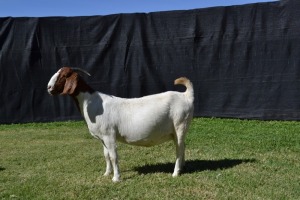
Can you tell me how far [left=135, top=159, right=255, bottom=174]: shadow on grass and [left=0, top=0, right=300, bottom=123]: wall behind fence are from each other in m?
3.40

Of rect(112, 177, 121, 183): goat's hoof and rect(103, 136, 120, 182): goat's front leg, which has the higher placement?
rect(103, 136, 120, 182): goat's front leg

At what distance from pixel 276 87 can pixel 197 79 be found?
157 cm

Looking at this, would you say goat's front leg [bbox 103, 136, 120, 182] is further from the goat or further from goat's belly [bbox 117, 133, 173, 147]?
goat's belly [bbox 117, 133, 173, 147]

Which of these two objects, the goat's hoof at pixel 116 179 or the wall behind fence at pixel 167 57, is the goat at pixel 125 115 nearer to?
the goat's hoof at pixel 116 179

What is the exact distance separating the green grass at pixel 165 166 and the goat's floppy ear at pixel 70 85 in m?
1.06

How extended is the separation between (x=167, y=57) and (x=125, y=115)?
184 inches

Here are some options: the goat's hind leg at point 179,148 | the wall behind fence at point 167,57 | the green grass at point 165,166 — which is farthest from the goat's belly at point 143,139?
the wall behind fence at point 167,57

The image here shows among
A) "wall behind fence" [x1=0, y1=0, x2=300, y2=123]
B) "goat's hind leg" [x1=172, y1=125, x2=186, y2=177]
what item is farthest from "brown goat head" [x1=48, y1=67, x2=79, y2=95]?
"wall behind fence" [x1=0, y1=0, x2=300, y2=123]

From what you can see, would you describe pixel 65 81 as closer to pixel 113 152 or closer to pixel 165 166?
pixel 113 152

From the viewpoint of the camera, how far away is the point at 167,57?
1007 cm

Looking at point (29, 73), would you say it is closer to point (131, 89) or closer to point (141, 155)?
→ point (131, 89)

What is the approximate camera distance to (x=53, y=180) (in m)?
5.80

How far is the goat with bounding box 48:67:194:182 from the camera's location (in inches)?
217

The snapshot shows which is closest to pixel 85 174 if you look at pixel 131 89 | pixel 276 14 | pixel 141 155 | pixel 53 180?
pixel 53 180
